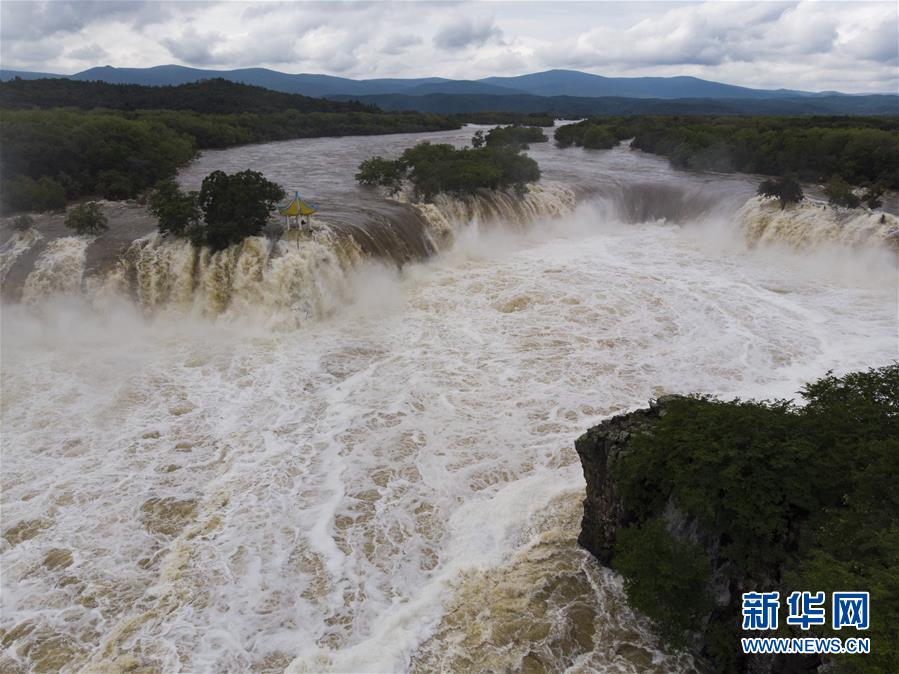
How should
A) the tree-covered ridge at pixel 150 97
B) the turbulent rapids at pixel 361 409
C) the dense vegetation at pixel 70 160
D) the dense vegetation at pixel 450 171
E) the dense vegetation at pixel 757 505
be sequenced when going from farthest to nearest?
the tree-covered ridge at pixel 150 97 < the dense vegetation at pixel 450 171 < the dense vegetation at pixel 70 160 < the turbulent rapids at pixel 361 409 < the dense vegetation at pixel 757 505

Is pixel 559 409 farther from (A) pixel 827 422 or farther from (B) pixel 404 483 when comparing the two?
(A) pixel 827 422

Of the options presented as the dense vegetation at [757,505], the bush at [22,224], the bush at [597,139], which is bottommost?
the dense vegetation at [757,505]

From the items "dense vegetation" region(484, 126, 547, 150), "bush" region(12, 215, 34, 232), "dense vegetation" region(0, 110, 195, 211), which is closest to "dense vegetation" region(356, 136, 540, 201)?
"dense vegetation" region(0, 110, 195, 211)

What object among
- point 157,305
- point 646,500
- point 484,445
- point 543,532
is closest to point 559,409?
point 484,445

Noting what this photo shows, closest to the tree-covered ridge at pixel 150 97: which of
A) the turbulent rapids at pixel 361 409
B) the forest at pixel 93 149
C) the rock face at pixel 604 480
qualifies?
the forest at pixel 93 149

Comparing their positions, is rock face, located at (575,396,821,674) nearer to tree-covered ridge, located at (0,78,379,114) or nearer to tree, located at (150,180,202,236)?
tree, located at (150,180,202,236)

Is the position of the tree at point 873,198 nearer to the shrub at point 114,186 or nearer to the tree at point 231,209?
the tree at point 231,209
